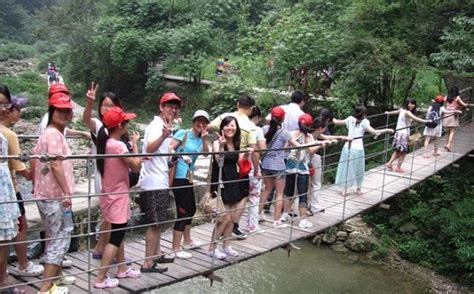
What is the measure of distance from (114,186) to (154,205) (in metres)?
0.31

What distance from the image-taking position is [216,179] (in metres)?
3.36

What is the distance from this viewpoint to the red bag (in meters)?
3.39

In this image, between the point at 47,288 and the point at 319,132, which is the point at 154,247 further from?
the point at 319,132

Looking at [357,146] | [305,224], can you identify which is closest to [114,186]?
[305,224]

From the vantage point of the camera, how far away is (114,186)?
2.62 metres

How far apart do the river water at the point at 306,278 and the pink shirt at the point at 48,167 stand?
391cm

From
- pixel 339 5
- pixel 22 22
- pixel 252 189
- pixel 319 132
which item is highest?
pixel 22 22

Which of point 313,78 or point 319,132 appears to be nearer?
point 319,132

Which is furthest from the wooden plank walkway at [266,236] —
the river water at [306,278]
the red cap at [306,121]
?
the river water at [306,278]

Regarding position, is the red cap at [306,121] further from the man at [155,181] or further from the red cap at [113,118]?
the red cap at [113,118]

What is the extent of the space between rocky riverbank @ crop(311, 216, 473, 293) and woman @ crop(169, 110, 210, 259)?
4.33 m

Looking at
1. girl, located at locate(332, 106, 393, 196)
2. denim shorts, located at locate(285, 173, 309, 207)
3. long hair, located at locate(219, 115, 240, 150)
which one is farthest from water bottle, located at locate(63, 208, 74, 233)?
girl, located at locate(332, 106, 393, 196)

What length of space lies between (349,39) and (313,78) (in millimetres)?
987

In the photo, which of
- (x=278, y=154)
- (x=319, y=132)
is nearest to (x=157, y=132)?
(x=278, y=154)
